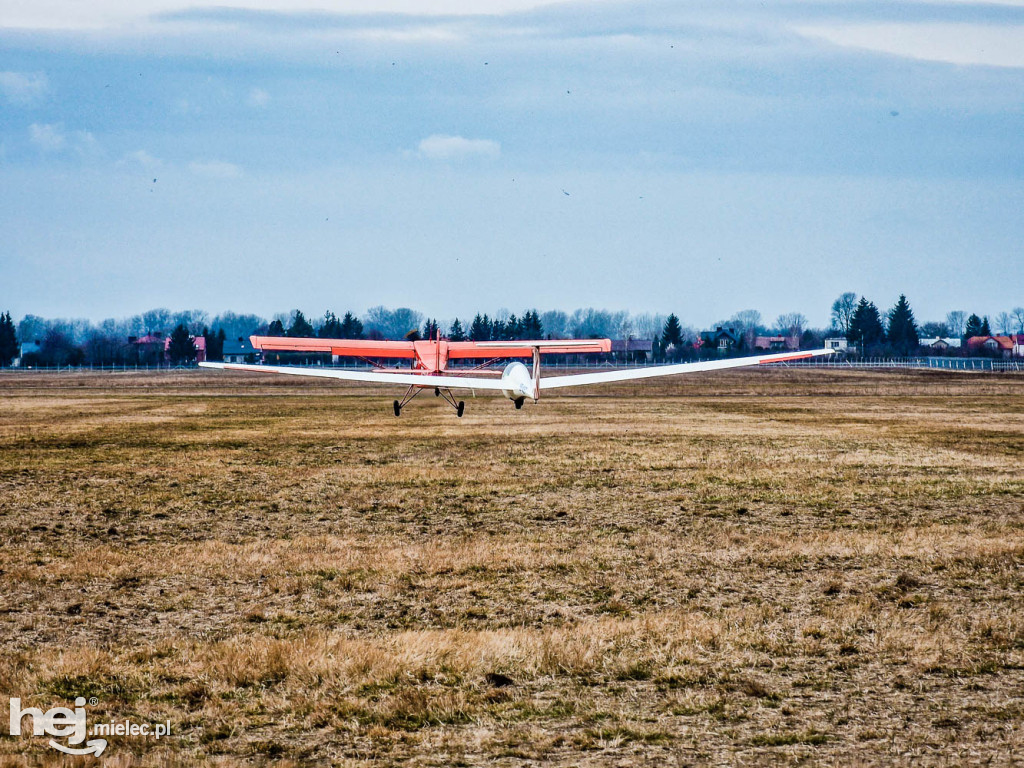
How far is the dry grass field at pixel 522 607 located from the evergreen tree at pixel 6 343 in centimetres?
14961

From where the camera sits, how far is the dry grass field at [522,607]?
29.4ft

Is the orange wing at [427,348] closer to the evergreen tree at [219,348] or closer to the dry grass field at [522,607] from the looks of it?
the dry grass field at [522,607]

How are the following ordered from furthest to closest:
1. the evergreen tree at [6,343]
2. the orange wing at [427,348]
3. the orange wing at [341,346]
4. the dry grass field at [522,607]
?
1. the evergreen tree at [6,343]
2. the orange wing at [427,348]
3. the orange wing at [341,346]
4. the dry grass field at [522,607]

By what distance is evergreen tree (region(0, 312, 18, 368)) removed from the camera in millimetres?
163625

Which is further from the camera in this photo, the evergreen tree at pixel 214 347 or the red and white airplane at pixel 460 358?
the evergreen tree at pixel 214 347

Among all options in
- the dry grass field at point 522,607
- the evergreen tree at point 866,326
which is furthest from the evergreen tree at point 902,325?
the dry grass field at point 522,607

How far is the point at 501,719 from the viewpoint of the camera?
9.31 m

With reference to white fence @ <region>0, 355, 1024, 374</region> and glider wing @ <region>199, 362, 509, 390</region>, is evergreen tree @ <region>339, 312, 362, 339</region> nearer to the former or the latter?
white fence @ <region>0, 355, 1024, 374</region>

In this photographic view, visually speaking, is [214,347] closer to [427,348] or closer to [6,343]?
Result: [6,343]

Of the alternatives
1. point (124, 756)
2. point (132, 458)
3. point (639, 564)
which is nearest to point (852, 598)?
point (639, 564)

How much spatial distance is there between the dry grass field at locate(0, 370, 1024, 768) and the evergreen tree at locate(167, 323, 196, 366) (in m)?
143

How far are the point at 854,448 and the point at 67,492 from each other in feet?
74.6

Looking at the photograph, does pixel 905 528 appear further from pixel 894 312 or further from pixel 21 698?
pixel 894 312

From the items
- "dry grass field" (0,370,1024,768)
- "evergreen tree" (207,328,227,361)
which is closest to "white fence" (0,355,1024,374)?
"evergreen tree" (207,328,227,361)
